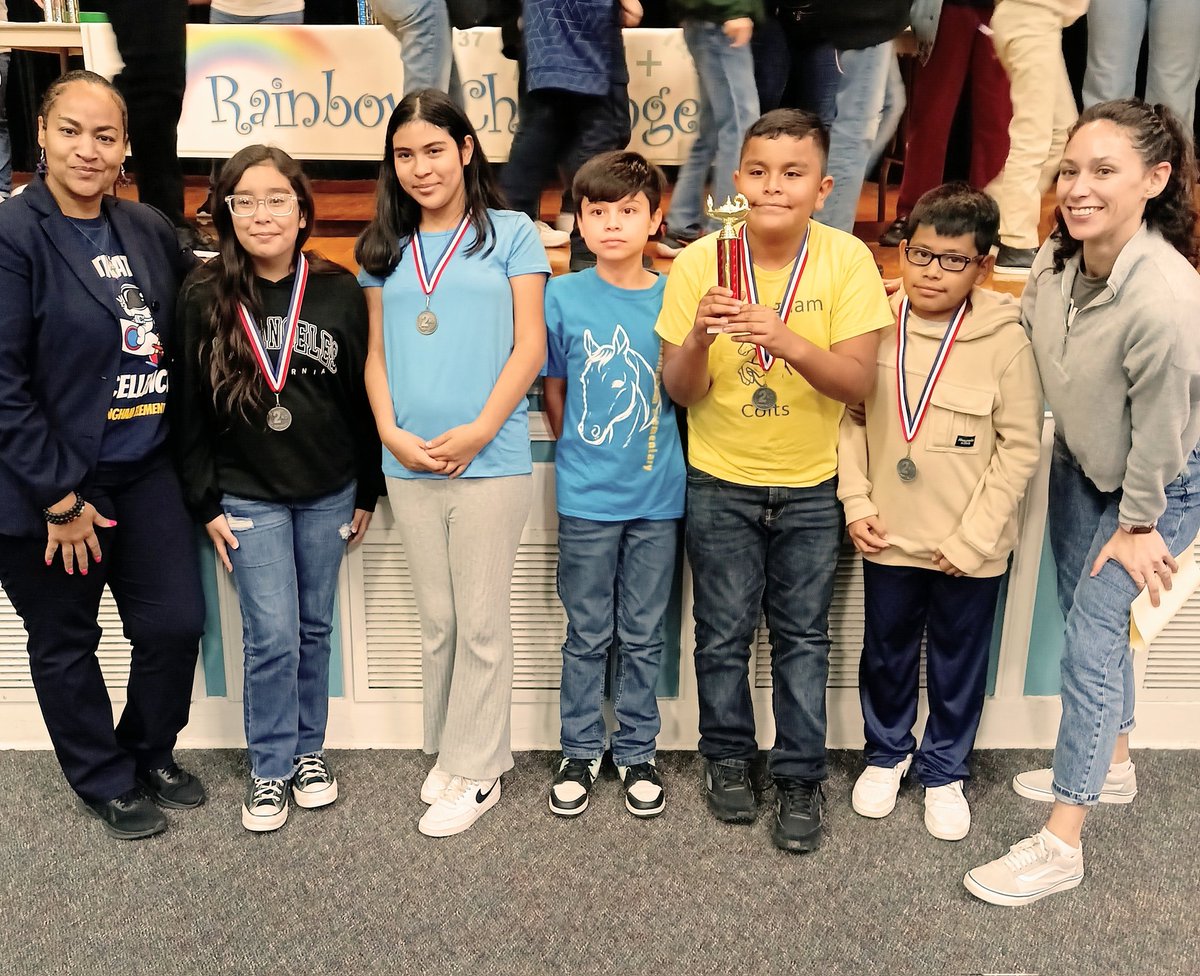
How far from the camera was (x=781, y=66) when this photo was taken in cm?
266

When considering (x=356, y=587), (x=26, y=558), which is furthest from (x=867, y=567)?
(x=26, y=558)

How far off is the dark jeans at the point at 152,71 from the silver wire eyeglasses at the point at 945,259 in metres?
2.06

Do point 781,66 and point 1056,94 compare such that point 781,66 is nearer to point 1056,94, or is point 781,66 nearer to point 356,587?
point 1056,94

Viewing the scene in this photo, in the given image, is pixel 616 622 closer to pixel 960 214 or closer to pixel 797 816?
pixel 797 816

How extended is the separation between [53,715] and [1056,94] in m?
2.83

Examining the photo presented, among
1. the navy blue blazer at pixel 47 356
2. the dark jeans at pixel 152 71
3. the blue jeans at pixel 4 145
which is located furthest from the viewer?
the blue jeans at pixel 4 145

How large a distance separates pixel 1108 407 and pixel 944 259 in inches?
16.1

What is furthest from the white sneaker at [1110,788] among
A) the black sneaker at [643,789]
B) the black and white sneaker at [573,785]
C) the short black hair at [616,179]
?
the short black hair at [616,179]

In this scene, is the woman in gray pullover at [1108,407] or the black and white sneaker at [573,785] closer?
the woman in gray pullover at [1108,407]

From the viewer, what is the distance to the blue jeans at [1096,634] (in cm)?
195

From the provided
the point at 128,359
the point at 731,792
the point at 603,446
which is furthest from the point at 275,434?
the point at 731,792

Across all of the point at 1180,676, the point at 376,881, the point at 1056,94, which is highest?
the point at 1056,94

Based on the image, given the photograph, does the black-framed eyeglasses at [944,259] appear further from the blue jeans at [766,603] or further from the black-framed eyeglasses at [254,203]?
the black-framed eyeglasses at [254,203]

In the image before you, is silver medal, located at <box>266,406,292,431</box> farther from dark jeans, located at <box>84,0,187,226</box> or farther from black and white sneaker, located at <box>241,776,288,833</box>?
dark jeans, located at <box>84,0,187,226</box>
